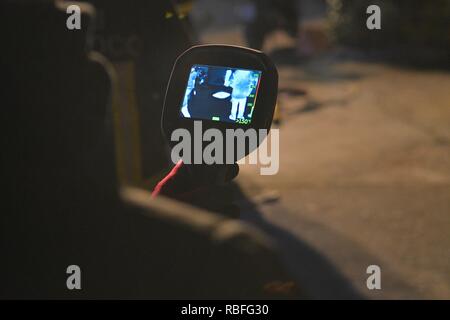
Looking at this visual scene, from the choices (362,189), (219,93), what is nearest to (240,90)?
(219,93)

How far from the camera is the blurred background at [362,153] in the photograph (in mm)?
6180

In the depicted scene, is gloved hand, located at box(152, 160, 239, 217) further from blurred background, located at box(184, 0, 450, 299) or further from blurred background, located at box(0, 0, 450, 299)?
blurred background, located at box(184, 0, 450, 299)

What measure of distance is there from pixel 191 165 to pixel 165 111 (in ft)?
0.43

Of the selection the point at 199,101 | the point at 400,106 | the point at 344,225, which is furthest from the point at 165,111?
the point at 400,106

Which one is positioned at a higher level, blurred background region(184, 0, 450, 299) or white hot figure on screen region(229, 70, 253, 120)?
blurred background region(184, 0, 450, 299)

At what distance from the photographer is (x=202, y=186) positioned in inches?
45.5

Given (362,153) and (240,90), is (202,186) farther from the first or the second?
(362,153)

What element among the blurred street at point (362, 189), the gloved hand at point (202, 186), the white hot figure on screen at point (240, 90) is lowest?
the gloved hand at point (202, 186)

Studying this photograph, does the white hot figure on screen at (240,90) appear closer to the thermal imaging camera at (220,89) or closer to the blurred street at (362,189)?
the thermal imaging camera at (220,89)

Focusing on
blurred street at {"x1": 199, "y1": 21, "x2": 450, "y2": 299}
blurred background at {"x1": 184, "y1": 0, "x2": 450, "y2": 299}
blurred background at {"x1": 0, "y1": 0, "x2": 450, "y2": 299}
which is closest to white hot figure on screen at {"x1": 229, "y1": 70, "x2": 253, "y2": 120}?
blurred background at {"x1": 0, "y1": 0, "x2": 450, "y2": 299}

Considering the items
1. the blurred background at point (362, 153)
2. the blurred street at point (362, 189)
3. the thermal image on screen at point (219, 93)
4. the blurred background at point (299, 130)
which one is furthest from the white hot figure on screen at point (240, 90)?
the blurred street at point (362, 189)

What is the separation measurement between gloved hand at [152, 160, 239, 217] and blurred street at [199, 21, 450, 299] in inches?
171

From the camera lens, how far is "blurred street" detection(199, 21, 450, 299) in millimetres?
5957

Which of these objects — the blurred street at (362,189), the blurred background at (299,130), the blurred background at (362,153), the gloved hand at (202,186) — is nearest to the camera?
the blurred background at (299,130)
